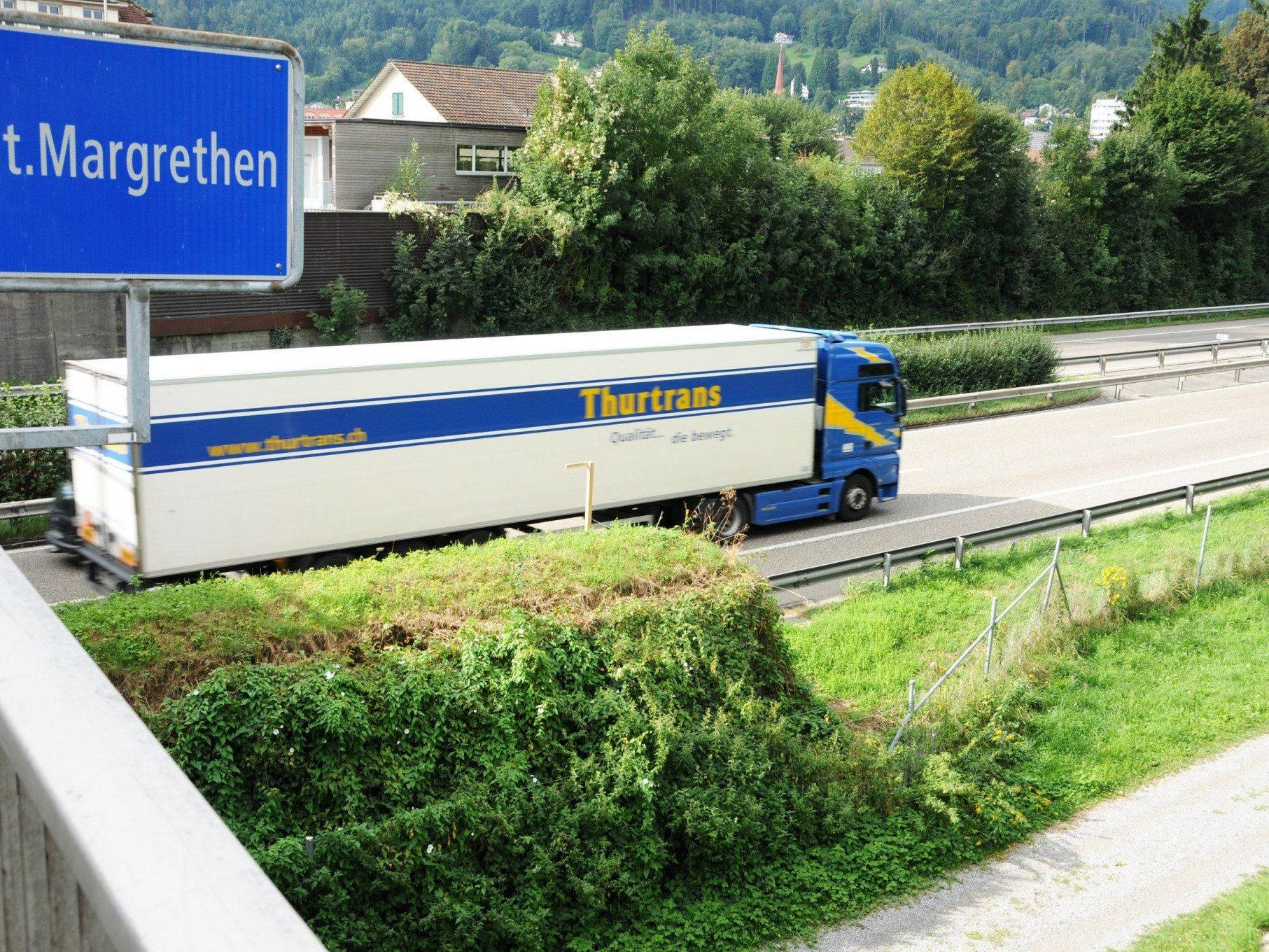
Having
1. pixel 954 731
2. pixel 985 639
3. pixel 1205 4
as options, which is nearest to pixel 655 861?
pixel 954 731

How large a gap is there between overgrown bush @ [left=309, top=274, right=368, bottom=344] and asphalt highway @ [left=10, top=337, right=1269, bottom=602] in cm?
1453

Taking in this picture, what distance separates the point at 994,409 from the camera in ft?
100

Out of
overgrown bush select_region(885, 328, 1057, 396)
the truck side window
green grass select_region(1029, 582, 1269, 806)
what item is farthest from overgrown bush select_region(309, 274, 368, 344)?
green grass select_region(1029, 582, 1269, 806)

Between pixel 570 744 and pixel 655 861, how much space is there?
108 centimetres

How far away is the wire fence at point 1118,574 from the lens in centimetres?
1356

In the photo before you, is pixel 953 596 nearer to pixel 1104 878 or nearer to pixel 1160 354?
pixel 1104 878

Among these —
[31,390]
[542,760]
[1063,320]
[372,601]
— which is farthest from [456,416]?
[1063,320]

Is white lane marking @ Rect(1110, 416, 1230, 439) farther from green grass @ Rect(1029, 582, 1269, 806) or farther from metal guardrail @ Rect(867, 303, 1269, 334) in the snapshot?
green grass @ Rect(1029, 582, 1269, 806)

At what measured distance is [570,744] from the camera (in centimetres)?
911

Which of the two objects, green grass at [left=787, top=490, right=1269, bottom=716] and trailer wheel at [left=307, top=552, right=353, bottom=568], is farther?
trailer wheel at [left=307, top=552, right=353, bottom=568]

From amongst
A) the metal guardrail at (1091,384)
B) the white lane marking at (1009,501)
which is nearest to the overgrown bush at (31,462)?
the white lane marking at (1009,501)

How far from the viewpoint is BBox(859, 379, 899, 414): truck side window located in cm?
1977

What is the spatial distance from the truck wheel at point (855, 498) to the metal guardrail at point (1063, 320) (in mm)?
14530

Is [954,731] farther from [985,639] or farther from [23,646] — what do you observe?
[23,646]
